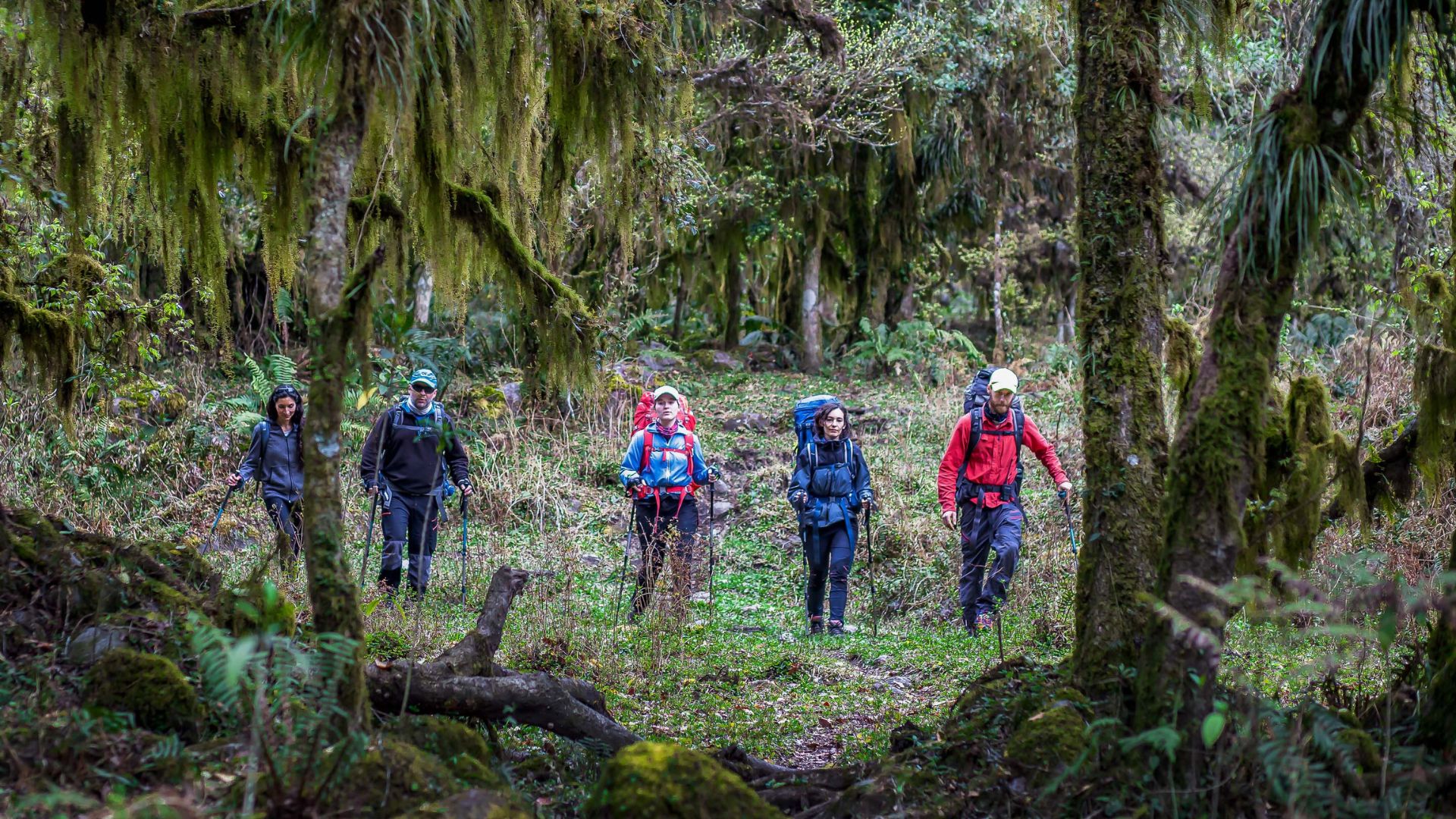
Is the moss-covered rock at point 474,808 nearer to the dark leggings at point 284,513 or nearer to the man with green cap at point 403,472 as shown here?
the man with green cap at point 403,472

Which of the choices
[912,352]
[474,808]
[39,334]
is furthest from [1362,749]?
[912,352]

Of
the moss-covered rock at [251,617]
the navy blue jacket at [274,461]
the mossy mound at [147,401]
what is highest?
the mossy mound at [147,401]

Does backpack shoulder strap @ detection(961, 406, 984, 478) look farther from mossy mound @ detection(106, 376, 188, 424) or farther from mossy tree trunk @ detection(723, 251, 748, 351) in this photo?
mossy tree trunk @ detection(723, 251, 748, 351)

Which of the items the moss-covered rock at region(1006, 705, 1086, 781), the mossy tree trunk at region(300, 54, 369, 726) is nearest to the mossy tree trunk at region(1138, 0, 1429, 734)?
the moss-covered rock at region(1006, 705, 1086, 781)

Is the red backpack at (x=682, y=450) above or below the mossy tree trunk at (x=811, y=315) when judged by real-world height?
below

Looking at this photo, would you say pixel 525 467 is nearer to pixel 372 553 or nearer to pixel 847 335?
pixel 372 553

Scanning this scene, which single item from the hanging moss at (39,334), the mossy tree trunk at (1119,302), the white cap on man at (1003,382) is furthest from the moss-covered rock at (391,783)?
the white cap on man at (1003,382)

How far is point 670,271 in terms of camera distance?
21.4 meters

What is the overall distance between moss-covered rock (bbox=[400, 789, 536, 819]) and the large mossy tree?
2.05 metres

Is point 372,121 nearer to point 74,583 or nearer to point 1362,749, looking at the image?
point 74,583

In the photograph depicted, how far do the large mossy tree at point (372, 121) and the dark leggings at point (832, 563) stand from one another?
3356 mm

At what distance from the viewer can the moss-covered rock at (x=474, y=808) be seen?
3.24 metres

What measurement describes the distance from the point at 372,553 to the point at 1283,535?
8.24 meters

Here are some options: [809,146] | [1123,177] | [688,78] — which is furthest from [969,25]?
[1123,177]
